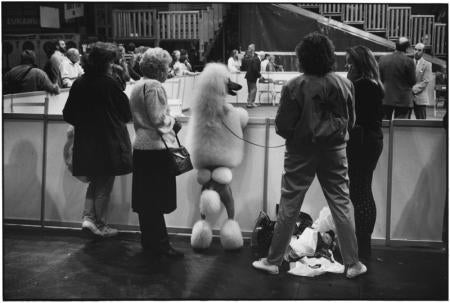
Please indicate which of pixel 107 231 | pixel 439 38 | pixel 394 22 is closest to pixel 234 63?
pixel 394 22

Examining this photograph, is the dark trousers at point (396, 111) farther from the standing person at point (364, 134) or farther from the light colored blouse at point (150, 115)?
the light colored blouse at point (150, 115)

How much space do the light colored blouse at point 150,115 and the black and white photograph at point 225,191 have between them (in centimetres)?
1

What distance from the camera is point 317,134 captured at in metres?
3.65

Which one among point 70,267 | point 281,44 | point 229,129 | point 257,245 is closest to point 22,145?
point 70,267

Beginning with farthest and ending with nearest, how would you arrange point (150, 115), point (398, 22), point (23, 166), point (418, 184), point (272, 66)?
1. point (398, 22)
2. point (272, 66)
3. point (23, 166)
4. point (418, 184)
5. point (150, 115)

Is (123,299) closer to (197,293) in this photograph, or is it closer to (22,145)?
(197,293)

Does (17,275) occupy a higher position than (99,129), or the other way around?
(99,129)

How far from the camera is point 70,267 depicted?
4.15m

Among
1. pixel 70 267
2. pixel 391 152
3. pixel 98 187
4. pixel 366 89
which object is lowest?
pixel 70 267

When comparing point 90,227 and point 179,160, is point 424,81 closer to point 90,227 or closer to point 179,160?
point 179,160

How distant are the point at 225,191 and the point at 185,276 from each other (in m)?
0.87

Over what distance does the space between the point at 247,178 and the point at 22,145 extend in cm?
213

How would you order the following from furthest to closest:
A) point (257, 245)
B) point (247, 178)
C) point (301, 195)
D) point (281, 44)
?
point (281, 44), point (247, 178), point (257, 245), point (301, 195)

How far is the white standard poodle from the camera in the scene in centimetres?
431
